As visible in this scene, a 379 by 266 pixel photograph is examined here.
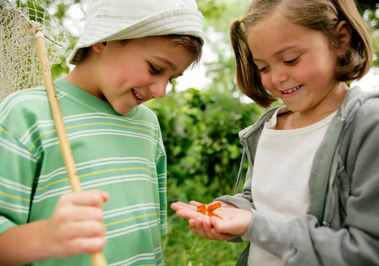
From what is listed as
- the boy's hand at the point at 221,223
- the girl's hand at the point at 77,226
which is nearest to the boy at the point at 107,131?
the girl's hand at the point at 77,226

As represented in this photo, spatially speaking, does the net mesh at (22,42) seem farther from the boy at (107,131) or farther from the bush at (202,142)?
the bush at (202,142)

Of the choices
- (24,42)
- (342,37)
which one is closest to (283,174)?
(342,37)

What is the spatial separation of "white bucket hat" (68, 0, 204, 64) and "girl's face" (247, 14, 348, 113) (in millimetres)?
317

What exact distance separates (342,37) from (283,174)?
2.03ft

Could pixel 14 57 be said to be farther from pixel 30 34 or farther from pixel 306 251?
pixel 306 251

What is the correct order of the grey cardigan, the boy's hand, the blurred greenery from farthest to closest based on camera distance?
the blurred greenery
the boy's hand
the grey cardigan

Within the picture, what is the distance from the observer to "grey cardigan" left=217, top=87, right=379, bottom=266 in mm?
1063

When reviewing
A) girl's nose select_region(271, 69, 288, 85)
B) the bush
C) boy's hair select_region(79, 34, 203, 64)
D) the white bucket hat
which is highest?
the white bucket hat

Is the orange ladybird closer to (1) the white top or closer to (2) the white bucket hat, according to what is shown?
(1) the white top

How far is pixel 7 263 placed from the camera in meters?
1.00

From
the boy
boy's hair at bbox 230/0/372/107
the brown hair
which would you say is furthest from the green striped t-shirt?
boy's hair at bbox 230/0/372/107

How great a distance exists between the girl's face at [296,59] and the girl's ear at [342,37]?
0.04 meters

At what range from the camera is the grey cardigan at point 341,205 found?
1.06 metres

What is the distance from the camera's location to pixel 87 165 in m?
1.25
